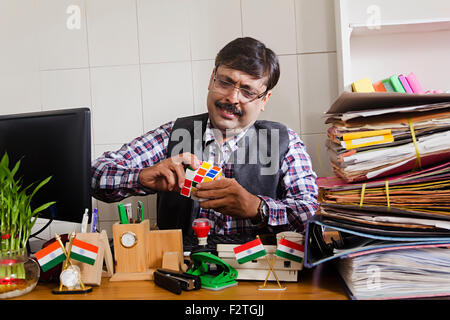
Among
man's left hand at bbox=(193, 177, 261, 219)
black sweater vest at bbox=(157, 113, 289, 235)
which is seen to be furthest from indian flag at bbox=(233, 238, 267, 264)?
black sweater vest at bbox=(157, 113, 289, 235)

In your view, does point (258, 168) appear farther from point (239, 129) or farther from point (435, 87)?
point (435, 87)

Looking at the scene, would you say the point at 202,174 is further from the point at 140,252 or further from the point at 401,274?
the point at 401,274

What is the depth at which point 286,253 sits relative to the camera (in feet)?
2.66

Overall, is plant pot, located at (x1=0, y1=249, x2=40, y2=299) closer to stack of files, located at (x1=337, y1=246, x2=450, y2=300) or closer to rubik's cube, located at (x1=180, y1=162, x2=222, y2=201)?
rubik's cube, located at (x1=180, y1=162, x2=222, y2=201)

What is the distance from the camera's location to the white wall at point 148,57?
1.89 m

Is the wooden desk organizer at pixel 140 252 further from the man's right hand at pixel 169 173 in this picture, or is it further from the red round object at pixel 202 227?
the man's right hand at pixel 169 173

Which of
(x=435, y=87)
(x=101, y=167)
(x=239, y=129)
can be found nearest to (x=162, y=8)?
(x=239, y=129)

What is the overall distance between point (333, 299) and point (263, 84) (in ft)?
3.71

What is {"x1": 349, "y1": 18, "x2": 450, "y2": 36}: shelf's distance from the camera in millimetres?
1678

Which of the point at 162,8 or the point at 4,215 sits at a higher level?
the point at 162,8

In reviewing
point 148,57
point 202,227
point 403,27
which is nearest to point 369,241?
point 202,227

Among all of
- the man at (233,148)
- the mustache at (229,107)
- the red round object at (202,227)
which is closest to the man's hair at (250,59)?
the man at (233,148)

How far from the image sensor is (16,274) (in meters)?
0.83

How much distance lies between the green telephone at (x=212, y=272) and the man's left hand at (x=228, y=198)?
8.1 inches
